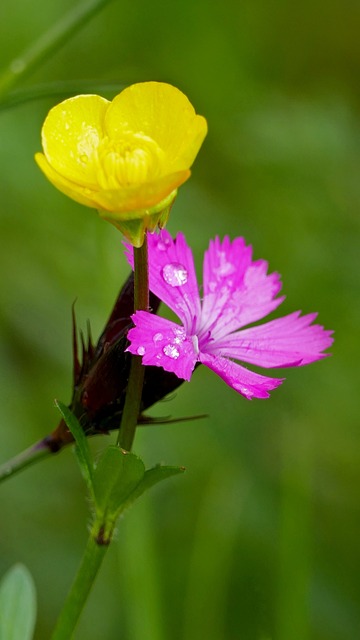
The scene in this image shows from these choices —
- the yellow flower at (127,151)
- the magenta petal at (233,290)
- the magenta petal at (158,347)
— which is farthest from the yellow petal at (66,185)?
the magenta petal at (233,290)

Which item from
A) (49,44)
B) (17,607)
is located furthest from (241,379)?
(49,44)

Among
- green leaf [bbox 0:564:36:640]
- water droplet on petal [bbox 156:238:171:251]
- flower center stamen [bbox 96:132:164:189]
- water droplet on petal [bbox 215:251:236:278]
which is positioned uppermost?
flower center stamen [bbox 96:132:164:189]

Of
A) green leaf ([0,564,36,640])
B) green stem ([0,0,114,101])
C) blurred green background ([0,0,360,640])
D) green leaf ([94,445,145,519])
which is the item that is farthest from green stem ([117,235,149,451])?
green stem ([0,0,114,101])

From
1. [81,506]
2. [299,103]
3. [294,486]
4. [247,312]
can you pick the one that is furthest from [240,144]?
[247,312]

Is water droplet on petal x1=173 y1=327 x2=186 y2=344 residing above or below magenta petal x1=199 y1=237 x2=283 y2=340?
below

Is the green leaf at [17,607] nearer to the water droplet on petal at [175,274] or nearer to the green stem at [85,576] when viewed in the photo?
the green stem at [85,576]

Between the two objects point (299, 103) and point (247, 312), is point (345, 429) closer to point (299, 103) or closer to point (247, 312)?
point (299, 103)

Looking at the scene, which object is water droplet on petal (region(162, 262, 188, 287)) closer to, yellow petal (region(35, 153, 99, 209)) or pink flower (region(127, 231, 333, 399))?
pink flower (region(127, 231, 333, 399))
